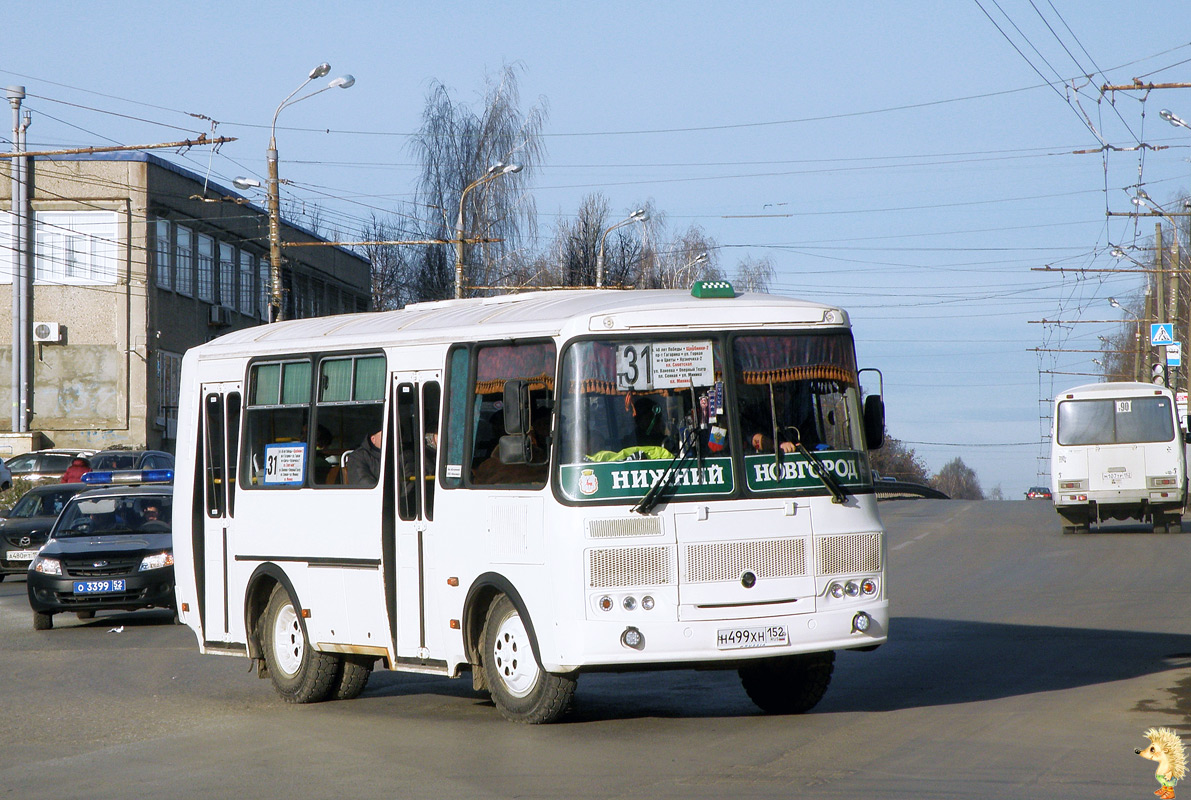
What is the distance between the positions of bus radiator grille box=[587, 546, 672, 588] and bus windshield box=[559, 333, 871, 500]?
0.34 metres

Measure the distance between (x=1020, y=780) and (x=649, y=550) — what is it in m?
2.60

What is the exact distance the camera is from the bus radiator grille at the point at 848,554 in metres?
9.70

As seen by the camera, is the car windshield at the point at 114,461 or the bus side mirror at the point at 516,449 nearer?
the bus side mirror at the point at 516,449

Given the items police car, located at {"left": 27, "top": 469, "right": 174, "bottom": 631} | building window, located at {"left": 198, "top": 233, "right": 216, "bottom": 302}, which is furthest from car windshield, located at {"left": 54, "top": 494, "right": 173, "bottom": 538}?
building window, located at {"left": 198, "top": 233, "right": 216, "bottom": 302}

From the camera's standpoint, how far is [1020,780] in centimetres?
768

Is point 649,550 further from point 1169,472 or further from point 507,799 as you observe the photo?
point 1169,472

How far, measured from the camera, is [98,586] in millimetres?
18078

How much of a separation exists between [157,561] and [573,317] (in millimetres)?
10287

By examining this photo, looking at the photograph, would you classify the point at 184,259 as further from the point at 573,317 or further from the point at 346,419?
the point at 573,317

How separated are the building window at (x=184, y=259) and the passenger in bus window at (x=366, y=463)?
139 ft

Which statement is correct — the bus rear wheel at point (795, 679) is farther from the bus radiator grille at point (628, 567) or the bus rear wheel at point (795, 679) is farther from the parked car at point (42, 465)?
the parked car at point (42, 465)

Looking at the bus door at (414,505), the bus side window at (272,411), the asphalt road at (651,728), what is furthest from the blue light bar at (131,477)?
the bus door at (414,505)

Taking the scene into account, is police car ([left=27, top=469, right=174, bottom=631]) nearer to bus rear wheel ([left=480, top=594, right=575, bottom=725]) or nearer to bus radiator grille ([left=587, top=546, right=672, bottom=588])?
bus rear wheel ([left=480, top=594, right=575, bottom=725])

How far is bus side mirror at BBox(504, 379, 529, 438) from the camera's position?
944 cm
